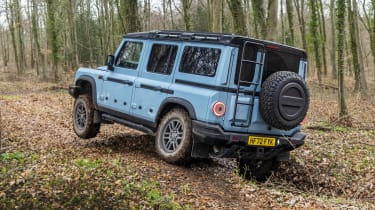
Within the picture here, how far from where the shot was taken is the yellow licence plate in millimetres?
6710

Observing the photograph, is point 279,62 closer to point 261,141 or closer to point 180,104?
point 261,141

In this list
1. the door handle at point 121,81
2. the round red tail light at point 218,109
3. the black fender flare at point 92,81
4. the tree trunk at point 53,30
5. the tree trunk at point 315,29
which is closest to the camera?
the round red tail light at point 218,109

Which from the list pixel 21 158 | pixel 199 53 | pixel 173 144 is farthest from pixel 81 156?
pixel 199 53

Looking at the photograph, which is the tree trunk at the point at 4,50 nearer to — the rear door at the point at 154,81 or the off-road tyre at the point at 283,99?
the rear door at the point at 154,81

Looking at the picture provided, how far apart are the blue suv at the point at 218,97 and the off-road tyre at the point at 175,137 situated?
0.05 ft

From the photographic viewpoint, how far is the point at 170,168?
7.01 m

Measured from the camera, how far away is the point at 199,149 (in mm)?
6875

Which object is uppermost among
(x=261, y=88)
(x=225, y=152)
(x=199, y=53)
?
(x=199, y=53)

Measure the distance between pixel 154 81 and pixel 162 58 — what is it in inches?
17.7

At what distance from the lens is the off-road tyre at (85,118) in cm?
906

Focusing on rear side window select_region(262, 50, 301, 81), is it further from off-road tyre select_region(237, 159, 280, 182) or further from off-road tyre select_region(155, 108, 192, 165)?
off-road tyre select_region(237, 159, 280, 182)

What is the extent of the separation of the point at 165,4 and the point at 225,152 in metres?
30.3

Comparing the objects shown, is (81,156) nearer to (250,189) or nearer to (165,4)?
(250,189)

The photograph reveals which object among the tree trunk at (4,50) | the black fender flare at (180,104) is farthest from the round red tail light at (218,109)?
the tree trunk at (4,50)
